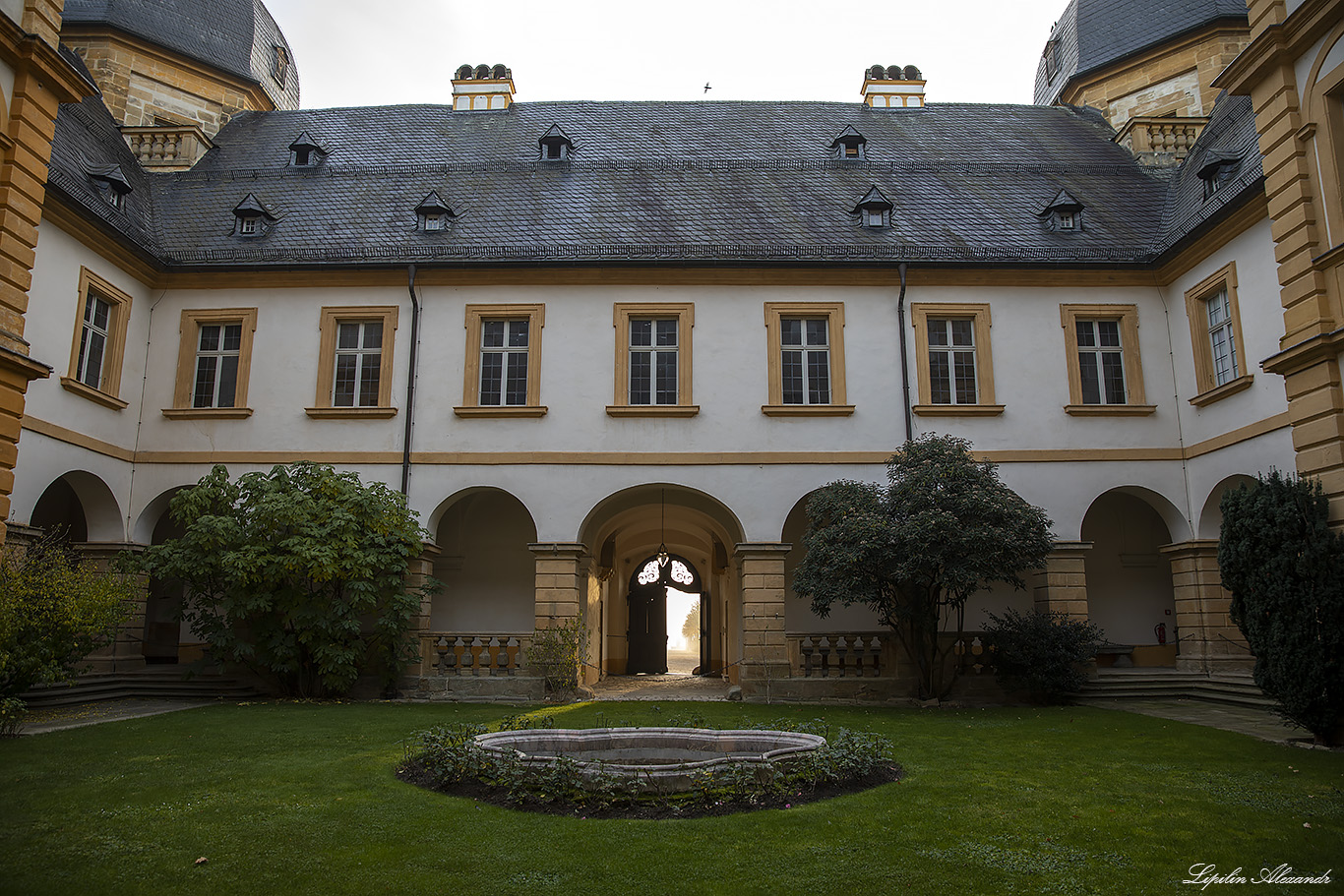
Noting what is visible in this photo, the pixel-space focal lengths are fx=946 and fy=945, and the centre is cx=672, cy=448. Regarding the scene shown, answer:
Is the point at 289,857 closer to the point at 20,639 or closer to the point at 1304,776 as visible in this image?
the point at 20,639

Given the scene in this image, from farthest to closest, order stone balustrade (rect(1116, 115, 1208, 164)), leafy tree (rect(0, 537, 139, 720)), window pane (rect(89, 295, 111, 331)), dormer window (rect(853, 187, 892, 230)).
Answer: stone balustrade (rect(1116, 115, 1208, 164)) < dormer window (rect(853, 187, 892, 230)) < window pane (rect(89, 295, 111, 331)) < leafy tree (rect(0, 537, 139, 720))

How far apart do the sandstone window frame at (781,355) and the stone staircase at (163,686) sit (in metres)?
10.2

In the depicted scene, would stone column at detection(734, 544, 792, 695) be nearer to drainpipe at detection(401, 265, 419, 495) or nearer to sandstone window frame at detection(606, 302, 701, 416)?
sandstone window frame at detection(606, 302, 701, 416)

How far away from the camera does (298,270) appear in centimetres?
1752

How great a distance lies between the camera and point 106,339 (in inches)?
654

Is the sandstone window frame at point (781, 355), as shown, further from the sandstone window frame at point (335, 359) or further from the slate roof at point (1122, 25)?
the slate roof at point (1122, 25)

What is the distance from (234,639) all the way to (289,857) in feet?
34.1

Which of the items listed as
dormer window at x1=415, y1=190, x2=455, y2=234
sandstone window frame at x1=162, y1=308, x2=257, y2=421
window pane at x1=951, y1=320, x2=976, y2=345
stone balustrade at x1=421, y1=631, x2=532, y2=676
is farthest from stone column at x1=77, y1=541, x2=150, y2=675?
window pane at x1=951, y1=320, x2=976, y2=345

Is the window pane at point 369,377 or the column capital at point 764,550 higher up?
the window pane at point 369,377

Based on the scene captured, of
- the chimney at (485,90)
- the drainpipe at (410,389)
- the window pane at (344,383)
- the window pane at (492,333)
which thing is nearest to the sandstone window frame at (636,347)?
the window pane at (492,333)

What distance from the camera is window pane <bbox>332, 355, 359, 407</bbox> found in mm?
17281

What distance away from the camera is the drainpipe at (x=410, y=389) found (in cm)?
1672

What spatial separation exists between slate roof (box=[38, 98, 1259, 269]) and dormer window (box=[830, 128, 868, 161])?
0.32 metres

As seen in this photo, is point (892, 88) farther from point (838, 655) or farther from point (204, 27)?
point (204, 27)
